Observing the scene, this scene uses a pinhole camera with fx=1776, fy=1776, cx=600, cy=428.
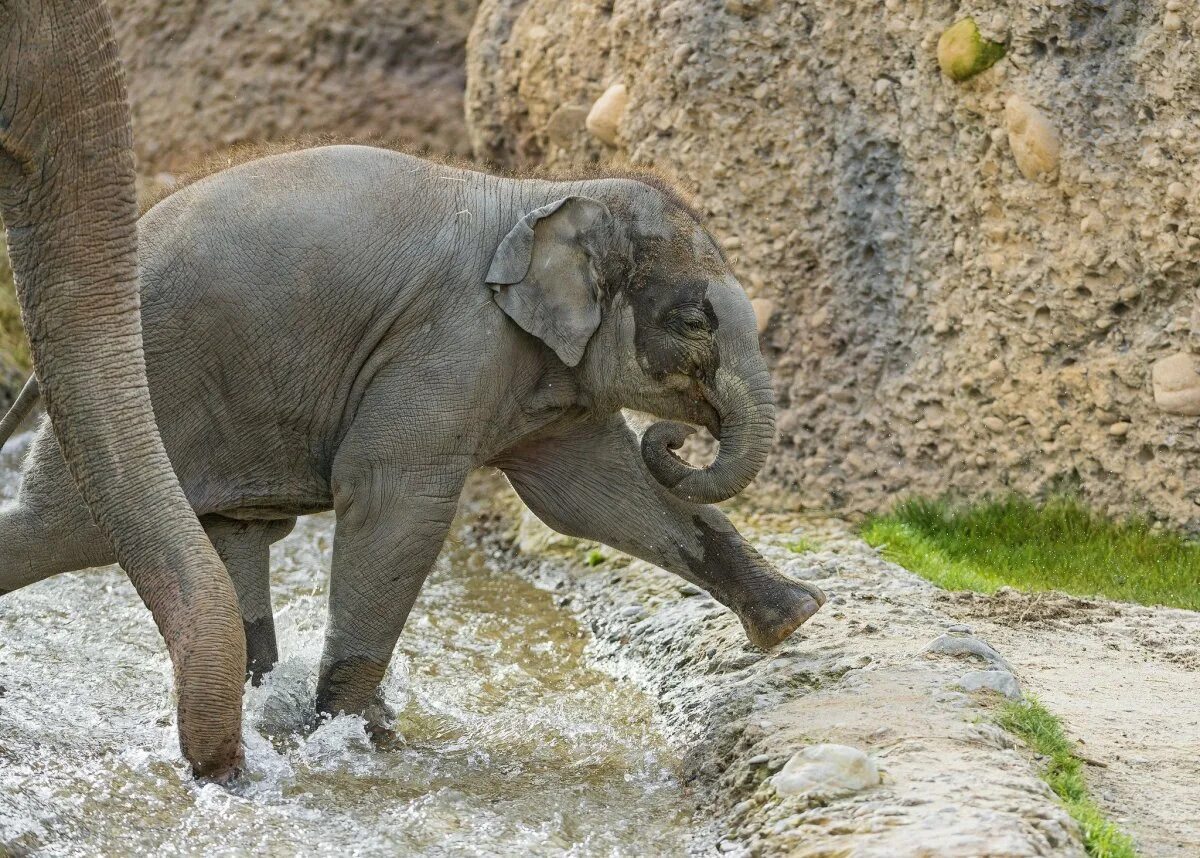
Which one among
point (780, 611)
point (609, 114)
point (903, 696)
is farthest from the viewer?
point (609, 114)

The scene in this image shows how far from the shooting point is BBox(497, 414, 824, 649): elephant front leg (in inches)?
244

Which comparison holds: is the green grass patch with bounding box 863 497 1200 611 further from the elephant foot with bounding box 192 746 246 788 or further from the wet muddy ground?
the elephant foot with bounding box 192 746 246 788

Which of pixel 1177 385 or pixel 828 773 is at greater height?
pixel 828 773

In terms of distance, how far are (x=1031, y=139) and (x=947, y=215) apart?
634 mm

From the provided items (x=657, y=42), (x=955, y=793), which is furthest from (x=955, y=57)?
(x=955, y=793)

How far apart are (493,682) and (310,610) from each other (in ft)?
5.06

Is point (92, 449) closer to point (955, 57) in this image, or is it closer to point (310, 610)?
point (310, 610)

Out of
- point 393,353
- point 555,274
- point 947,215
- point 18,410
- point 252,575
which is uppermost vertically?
point 555,274

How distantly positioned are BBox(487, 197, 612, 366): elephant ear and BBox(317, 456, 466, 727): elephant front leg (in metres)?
0.55

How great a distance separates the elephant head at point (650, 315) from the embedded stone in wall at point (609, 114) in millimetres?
3507

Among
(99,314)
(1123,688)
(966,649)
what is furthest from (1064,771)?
(99,314)

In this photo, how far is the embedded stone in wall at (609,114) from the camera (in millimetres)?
9375

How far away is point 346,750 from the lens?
557cm

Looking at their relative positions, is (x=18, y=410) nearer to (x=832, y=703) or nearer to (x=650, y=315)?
(x=650, y=315)
